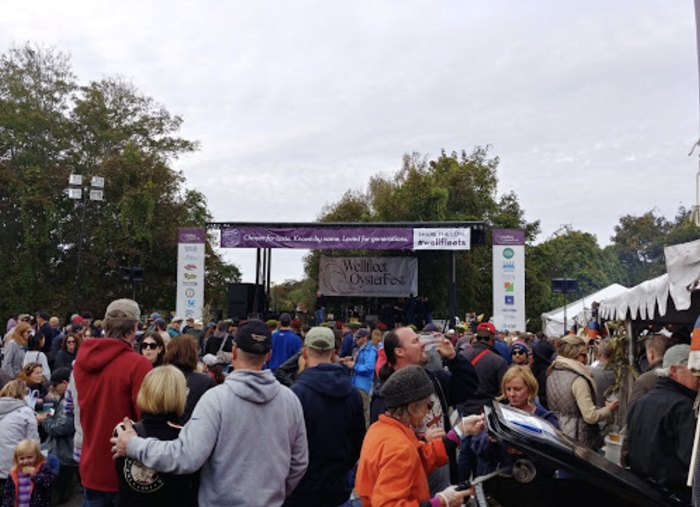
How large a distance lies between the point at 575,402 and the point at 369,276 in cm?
1821

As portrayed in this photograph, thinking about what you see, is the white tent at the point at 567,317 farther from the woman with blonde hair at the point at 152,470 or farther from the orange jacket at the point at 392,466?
the woman with blonde hair at the point at 152,470

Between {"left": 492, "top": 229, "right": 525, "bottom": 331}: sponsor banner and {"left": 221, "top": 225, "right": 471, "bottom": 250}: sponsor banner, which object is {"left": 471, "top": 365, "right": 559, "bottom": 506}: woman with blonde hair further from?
{"left": 221, "top": 225, "right": 471, "bottom": 250}: sponsor banner

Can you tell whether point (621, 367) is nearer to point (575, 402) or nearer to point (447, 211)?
point (575, 402)

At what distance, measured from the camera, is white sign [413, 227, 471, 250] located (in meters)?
17.7

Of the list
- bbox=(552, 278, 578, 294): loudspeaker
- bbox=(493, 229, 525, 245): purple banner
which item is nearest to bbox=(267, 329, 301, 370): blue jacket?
bbox=(552, 278, 578, 294): loudspeaker

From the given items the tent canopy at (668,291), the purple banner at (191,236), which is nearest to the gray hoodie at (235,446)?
the tent canopy at (668,291)

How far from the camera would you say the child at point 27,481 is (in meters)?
4.49

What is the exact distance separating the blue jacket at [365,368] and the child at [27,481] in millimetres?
4600

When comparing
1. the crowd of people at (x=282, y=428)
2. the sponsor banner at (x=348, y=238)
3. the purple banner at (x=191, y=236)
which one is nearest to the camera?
the crowd of people at (x=282, y=428)

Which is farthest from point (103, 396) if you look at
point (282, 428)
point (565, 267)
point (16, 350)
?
point (565, 267)

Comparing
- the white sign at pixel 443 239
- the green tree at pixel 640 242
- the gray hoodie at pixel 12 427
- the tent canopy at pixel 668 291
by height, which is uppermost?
the green tree at pixel 640 242

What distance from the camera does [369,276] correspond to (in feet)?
76.3

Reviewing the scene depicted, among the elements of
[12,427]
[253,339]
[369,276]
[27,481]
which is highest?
[369,276]

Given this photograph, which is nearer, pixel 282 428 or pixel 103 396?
pixel 282 428
